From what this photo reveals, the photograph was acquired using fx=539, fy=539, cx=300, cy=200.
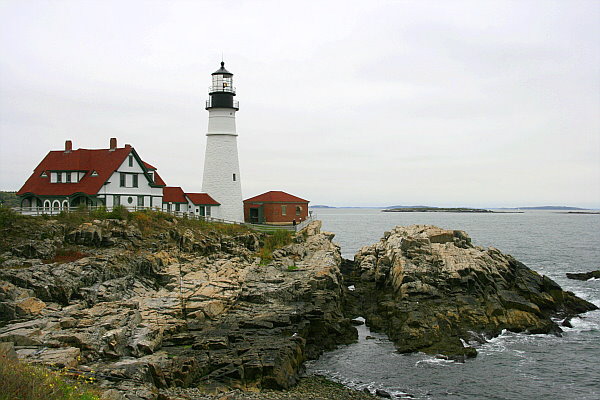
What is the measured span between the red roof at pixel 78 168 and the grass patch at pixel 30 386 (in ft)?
79.0

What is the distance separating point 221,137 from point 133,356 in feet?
79.9

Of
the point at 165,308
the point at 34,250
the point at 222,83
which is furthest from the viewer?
the point at 222,83

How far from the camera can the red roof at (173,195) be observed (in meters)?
38.8

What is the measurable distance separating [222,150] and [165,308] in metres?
19.8

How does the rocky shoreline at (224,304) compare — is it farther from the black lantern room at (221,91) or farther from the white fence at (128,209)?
the black lantern room at (221,91)

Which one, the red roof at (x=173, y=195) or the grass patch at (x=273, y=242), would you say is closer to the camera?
the grass patch at (x=273, y=242)

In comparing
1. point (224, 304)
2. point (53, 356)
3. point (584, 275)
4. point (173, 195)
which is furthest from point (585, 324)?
point (173, 195)

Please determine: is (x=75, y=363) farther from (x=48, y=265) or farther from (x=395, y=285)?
(x=395, y=285)

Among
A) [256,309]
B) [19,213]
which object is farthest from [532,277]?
[19,213]

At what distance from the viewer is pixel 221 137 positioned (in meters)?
39.5

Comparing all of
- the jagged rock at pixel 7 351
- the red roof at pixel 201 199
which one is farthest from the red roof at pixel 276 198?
the jagged rock at pixel 7 351

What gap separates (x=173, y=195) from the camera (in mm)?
39344

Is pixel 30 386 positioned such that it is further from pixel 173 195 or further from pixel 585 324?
pixel 173 195

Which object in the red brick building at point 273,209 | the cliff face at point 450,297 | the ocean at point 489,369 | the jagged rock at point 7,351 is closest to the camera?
the jagged rock at point 7,351
